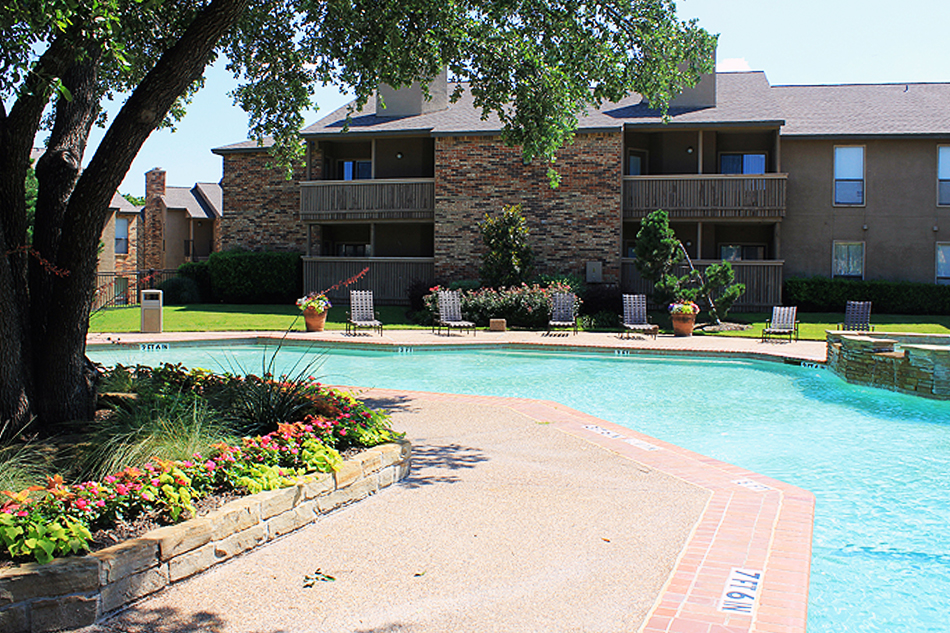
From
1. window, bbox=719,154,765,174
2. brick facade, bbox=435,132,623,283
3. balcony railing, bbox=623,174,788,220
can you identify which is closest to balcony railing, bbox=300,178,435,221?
brick facade, bbox=435,132,623,283

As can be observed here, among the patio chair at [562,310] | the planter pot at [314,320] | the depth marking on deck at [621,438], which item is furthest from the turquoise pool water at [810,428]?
the patio chair at [562,310]

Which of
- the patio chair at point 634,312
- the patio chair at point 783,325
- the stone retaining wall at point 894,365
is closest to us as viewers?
the stone retaining wall at point 894,365

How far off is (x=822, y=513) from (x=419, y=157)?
75.4 ft

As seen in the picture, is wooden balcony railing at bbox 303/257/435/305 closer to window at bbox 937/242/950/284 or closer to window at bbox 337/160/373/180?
window at bbox 337/160/373/180

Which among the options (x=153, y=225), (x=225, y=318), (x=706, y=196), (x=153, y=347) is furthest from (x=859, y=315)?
(x=153, y=225)

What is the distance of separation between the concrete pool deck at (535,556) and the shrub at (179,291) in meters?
22.1

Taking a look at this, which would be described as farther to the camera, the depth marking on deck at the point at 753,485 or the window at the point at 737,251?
the window at the point at 737,251

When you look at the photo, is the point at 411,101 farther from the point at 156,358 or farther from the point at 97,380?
the point at 97,380

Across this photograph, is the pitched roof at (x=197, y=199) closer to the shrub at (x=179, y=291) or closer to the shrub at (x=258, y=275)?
the shrub at (x=179, y=291)

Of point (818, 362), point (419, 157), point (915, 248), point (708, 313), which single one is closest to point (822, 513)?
point (818, 362)

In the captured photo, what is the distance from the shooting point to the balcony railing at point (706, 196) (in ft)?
73.8

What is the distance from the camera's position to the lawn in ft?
62.2

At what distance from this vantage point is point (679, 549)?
4266 mm

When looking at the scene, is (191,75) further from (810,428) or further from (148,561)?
(810,428)
